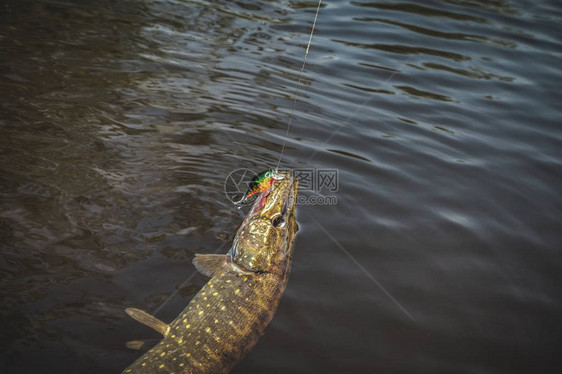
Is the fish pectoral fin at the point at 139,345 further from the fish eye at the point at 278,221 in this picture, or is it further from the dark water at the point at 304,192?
the fish eye at the point at 278,221

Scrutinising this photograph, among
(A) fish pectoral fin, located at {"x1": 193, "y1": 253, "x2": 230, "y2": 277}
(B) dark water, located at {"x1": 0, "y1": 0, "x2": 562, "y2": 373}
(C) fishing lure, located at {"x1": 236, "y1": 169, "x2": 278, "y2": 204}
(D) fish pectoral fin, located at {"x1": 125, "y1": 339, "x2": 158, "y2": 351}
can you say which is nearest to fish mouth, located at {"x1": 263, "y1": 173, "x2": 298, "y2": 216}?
(C) fishing lure, located at {"x1": 236, "y1": 169, "x2": 278, "y2": 204}

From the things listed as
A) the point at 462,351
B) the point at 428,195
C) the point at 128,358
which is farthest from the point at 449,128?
the point at 128,358

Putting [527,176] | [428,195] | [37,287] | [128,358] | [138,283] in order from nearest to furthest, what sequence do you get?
1. [128,358]
2. [37,287]
3. [138,283]
4. [428,195]
5. [527,176]

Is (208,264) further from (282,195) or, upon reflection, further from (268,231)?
(282,195)

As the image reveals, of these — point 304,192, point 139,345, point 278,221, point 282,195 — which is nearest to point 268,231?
point 278,221

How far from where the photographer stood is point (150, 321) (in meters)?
3.07

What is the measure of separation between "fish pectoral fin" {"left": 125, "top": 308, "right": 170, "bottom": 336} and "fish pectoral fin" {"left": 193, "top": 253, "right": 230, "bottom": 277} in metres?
0.60

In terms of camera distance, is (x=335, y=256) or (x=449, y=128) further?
(x=449, y=128)

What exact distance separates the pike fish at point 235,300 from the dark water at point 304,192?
19cm

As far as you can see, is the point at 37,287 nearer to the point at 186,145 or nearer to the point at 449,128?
the point at 186,145

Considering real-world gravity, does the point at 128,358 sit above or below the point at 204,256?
below

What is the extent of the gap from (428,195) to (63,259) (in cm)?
415

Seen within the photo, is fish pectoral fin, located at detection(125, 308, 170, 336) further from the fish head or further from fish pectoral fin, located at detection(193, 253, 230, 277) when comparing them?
the fish head

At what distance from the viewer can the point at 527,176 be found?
559 centimetres
